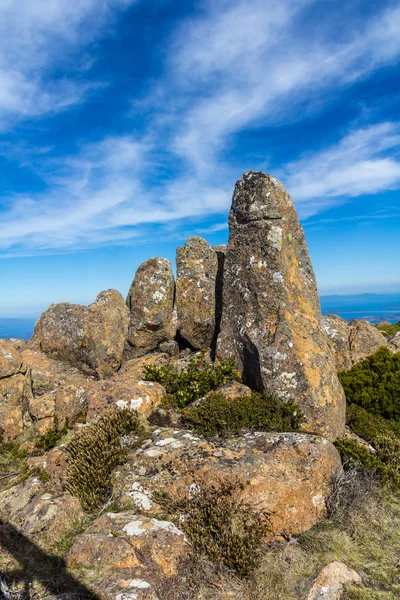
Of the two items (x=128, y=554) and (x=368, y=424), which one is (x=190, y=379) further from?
(x=128, y=554)

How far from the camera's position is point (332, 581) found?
568cm

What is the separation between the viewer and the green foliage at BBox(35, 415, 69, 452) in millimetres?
10045

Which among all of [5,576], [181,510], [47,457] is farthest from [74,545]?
[47,457]

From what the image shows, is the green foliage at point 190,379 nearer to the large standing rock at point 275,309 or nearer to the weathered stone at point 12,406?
the large standing rock at point 275,309

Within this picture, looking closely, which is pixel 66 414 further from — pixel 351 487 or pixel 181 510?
pixel 351 487

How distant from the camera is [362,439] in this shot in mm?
10359

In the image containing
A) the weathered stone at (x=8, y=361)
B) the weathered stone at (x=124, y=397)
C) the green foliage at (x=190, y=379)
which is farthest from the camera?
the weathered stone at (x=8, y=361)

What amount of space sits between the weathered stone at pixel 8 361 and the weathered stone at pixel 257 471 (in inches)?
247

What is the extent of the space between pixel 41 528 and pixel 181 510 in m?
2.62

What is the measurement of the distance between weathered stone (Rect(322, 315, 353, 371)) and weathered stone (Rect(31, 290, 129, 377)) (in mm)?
9243

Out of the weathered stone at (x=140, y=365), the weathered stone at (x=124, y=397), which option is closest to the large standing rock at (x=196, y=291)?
the weathered stone at (x=140, y=365)

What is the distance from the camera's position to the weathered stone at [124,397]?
32.4 feet

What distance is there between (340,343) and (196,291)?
6.23 meters

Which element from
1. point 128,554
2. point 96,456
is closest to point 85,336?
point 96,456
